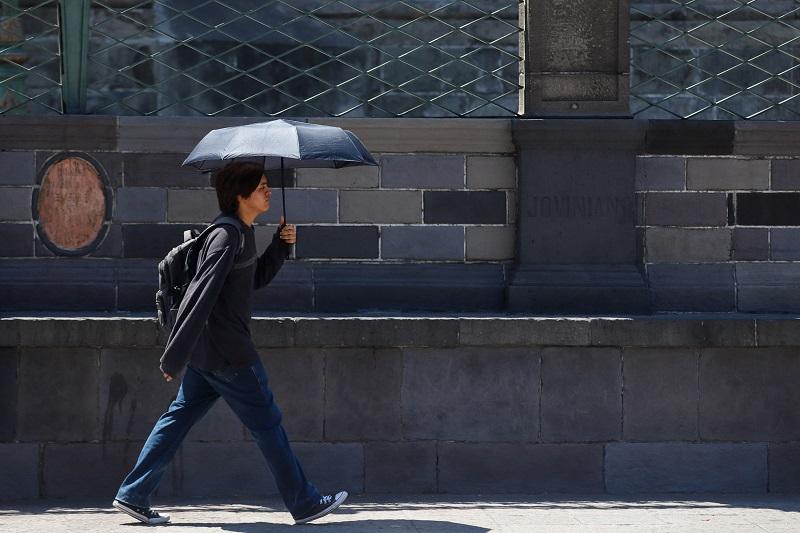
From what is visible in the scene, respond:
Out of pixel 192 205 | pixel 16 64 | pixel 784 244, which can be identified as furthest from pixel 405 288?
pixel 16 64

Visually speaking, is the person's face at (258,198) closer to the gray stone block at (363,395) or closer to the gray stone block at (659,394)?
the gray stone block at (363,395)

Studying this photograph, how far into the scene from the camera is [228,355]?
6645 millimetres

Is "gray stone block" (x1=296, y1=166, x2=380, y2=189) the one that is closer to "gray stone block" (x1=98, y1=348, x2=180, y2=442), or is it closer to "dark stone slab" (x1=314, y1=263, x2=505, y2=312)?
"dark stone slab" (x1=314, y1=263, x2=505, y2=312)

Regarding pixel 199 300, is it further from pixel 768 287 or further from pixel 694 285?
pixel 768 287

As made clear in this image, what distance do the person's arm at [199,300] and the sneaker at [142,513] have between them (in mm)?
769

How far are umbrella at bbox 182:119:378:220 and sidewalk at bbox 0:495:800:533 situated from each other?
70.3 inches

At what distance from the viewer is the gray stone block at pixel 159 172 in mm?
8438

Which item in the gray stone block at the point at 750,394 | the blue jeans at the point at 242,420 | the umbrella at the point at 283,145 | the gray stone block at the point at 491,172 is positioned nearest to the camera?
the umbrella at the point at 283,145

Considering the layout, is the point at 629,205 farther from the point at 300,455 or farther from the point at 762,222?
the point at 300,455

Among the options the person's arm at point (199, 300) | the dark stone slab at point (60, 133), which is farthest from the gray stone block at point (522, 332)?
the dark stone slab at point (60, 133)

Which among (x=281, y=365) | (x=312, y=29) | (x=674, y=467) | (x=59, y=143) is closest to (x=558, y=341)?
(x=674, y=467)

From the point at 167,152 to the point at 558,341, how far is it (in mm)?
2534

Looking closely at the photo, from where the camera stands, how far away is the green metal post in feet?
28.4

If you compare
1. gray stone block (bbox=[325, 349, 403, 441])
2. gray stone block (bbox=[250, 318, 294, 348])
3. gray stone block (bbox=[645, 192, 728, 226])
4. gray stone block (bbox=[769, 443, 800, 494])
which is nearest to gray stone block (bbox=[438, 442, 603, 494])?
gray stone block (bbox=[325, 349, 403, 441])
